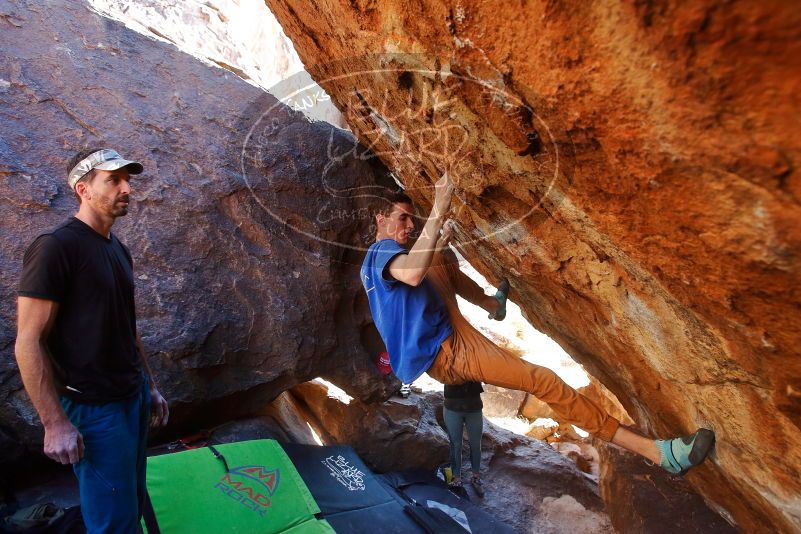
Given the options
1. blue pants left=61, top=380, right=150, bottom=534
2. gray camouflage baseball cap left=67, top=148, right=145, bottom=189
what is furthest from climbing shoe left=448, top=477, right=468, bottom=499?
gray camouflage baseball cap left=67, top=148, right=145, bottom=189

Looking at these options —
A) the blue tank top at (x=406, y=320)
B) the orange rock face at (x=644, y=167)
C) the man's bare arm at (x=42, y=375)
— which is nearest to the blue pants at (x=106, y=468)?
the man's bare arm at (x=42, y=375)

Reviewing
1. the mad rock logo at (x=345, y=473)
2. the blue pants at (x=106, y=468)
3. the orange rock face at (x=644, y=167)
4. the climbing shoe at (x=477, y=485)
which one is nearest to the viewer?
the orange rock face at (x=644, y=167)

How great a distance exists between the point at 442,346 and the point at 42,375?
5.96 feet

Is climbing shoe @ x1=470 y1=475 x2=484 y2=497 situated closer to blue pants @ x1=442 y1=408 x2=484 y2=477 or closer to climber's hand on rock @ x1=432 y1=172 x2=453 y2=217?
blue pants @ x1=442 y1=408 x2=484 y2=477

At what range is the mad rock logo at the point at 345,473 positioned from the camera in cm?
359

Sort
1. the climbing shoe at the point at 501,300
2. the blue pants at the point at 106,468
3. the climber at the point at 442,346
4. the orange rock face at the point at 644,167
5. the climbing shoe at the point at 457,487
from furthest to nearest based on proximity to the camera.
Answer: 1. the climbing shoe at the point at 457,487
2. the climbing shoe at the point at 501,300
3. the climber at the point at 442,346
4. the blue pants at the point at 106,468
5. the orange rock face at the point at 644,167

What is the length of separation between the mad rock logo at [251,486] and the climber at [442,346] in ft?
3.93

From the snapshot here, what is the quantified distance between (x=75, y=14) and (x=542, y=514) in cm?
563

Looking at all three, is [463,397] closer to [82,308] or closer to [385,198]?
[385,198]

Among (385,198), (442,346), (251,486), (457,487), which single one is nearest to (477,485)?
(457,487)

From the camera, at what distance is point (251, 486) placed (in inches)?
124

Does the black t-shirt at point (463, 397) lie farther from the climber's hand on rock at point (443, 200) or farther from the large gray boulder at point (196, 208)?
the climber's hand on rock at point (443, 200)

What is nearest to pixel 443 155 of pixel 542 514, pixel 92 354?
pixel 92 354

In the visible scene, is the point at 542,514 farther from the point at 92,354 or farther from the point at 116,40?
the point at 116,40
